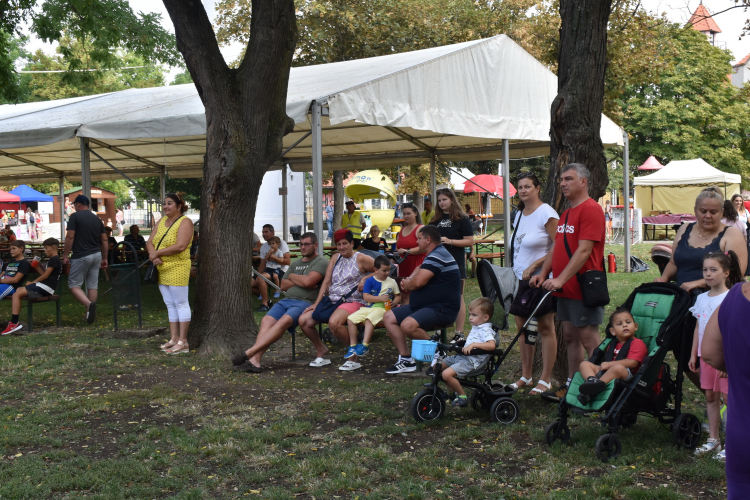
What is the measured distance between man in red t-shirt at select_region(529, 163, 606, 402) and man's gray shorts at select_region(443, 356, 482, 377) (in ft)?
2.20

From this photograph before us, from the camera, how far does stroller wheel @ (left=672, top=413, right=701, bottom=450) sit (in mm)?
4520

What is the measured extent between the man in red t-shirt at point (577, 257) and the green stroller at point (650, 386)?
17.5 inches

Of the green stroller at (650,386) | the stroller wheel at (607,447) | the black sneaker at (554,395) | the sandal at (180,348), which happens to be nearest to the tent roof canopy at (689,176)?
the sandal at (180,348)

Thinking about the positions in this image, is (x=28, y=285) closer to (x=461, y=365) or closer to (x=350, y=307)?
(x=350, y=307)

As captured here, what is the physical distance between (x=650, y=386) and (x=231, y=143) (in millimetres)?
5162

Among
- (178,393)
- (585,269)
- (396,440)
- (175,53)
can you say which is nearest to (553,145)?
(585,269)

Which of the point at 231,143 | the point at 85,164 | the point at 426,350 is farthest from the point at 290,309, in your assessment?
the point at 85,164

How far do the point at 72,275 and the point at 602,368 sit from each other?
27.1ft

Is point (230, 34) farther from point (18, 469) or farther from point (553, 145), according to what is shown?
point (18, 469)

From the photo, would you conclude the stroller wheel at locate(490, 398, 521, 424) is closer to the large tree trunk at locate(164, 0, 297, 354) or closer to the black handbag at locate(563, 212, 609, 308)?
the black handbag at locate(563, 212, 609, 308)

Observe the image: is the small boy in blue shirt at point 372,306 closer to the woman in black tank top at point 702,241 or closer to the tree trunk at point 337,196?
the woman in black tank top at point 702,241

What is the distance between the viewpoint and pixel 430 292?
6.56 meters

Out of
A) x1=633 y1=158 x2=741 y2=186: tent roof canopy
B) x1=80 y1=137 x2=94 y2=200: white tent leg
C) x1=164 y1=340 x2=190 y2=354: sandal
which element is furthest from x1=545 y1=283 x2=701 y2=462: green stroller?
x1=633 y1=158 x2=741 y2=186: tent roof canopy

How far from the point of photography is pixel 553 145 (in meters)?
6.26
